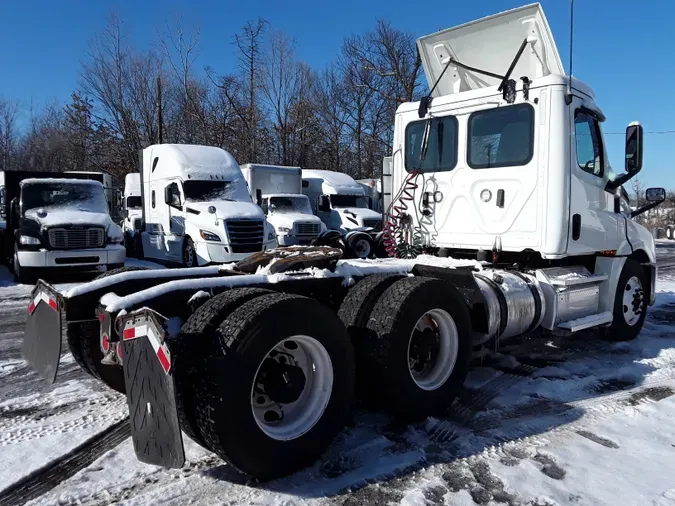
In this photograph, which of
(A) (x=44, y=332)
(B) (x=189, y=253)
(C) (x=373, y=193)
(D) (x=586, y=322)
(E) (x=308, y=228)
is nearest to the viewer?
(A) (x=44, y=332)

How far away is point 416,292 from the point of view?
146 inches

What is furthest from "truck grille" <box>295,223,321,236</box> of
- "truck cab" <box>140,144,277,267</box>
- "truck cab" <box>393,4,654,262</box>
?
"truck cab" <box>393,4,654,262</box>

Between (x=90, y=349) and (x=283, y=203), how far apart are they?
1451 cm

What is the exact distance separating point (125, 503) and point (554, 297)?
4430mm

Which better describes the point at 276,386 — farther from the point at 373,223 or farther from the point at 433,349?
the point at 373,223

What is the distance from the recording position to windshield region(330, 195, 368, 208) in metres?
20.2

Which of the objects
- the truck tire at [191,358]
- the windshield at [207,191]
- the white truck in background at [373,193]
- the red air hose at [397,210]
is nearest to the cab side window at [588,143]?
the red air hose at [397,210]

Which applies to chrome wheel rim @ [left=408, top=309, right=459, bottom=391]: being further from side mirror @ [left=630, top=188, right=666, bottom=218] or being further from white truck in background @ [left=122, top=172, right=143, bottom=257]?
white truck in background @ [left=122, top=172, right=143, bottom=257]

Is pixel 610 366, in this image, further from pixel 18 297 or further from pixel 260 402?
pixel 18 297

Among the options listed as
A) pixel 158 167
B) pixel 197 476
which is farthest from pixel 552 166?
pixel 158 167

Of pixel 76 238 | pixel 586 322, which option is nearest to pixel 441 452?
pixel 586 322

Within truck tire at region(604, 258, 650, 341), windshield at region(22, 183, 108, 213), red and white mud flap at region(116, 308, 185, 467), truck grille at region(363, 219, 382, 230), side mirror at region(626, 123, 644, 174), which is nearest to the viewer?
red and white mud flap at region(116, 308, 185, 467)

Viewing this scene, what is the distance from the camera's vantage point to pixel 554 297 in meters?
5.45

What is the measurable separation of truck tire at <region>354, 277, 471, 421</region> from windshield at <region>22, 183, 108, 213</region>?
11028mm
